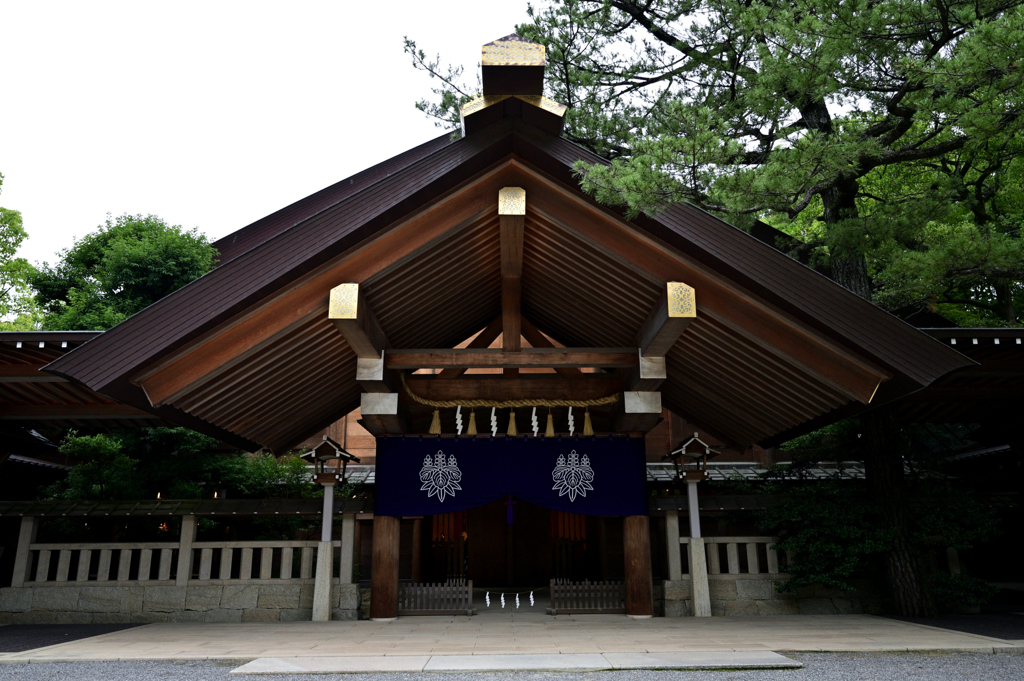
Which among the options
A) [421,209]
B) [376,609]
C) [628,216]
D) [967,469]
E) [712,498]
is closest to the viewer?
[628,216]

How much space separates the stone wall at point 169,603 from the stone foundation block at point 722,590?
4007mm

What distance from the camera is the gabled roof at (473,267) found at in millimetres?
5297

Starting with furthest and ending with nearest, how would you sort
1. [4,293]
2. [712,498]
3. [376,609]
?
[4,293] < [712,498] < [376,609]

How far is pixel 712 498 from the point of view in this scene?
802cm

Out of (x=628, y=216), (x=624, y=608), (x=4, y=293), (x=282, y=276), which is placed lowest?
(x=624, y=608)

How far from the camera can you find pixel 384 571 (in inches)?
290

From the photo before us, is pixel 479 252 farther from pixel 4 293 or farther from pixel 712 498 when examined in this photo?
pixel 4 293

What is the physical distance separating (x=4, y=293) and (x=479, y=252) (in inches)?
592

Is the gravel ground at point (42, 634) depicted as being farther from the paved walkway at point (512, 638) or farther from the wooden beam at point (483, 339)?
the wooden beam at point (483, 339)

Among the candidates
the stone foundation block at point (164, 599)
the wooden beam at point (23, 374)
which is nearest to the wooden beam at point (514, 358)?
the stone foundation block at point (164, 599)

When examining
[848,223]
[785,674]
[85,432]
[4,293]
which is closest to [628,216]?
[848,223]

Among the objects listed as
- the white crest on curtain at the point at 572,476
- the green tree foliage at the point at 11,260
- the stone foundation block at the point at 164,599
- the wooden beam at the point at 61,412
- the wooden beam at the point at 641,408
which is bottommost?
the stone foundation block at the point at 164,599

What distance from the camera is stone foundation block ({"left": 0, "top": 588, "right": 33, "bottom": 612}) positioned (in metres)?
7.28

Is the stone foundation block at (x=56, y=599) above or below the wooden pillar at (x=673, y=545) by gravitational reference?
below
